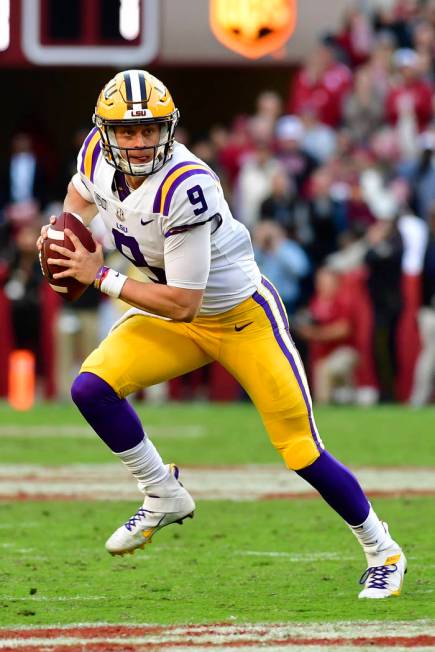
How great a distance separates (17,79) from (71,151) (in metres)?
1.31

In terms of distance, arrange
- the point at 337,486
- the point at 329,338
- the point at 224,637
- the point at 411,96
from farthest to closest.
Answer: the point at 411,96
the point at 329,338
the point at 337,486
the point at 224,637

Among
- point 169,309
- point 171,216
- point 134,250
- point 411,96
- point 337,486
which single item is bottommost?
point 411,96

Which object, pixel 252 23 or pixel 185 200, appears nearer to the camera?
pixel 185 200

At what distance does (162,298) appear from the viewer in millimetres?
5324

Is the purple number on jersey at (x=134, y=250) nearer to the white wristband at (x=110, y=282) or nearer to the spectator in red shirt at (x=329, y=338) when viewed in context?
the white wristband at (x=110, y=282)

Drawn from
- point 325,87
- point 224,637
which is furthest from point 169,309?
point 325,87

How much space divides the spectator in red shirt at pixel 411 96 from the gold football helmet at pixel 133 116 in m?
9.57

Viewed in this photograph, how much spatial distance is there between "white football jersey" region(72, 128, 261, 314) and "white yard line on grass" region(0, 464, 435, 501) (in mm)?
2510

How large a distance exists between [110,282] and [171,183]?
1.25 ft

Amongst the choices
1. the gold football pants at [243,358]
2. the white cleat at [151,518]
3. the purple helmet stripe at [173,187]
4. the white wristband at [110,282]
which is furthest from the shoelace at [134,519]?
the purple helmet stripe at [173,187]

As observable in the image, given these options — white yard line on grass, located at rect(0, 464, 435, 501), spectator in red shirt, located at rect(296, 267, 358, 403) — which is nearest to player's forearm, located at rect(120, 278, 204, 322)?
white yard line on grass, located at rect(0, 464, 435, 501)

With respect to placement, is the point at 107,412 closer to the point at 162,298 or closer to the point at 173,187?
the point at 162,298

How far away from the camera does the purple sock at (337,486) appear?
5367 millimetres

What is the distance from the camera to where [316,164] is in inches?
579
